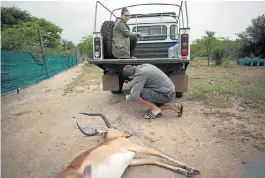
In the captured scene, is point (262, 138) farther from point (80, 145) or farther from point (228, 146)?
point (80, 145)

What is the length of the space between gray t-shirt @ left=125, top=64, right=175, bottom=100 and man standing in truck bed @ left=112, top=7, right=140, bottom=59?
1.29 metres

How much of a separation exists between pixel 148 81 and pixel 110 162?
6.96 feet

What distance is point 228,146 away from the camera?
10.5 ft

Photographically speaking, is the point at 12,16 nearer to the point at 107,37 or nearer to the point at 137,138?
the point at 107,37

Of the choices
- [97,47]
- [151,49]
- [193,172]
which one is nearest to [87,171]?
[193,172]

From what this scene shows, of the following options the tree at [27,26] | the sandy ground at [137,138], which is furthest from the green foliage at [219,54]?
the sandy ground at [137,138]

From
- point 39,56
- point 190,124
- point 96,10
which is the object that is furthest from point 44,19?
point 190,124

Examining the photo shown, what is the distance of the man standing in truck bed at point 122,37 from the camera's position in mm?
5301

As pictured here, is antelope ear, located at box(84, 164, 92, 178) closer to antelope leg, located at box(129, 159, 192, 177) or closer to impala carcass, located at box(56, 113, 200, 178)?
impala carcass, located at box(56, 113, 200, 178)

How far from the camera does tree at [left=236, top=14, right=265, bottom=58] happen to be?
23.0 metres

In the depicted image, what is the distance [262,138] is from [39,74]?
9.25 m

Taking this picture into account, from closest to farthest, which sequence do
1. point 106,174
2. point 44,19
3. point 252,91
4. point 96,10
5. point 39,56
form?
point 106,174 → point 96,10 → point 252,91 → point 39,56 → point 44,19

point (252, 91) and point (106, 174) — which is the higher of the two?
point (252, 91)

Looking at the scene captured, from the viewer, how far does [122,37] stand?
544cm
